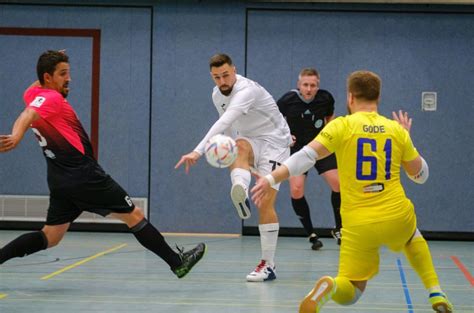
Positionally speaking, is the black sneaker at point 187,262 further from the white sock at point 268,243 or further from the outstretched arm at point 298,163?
the outstretched arm at point 298,163

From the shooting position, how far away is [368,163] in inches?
170

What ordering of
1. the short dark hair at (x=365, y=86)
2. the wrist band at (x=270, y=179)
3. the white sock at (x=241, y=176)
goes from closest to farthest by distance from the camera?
1. the wrist band at (x=270, y=179)
2. the short dark hair at (x=365, y=86)
3. the white sock at (x=241, y=176)

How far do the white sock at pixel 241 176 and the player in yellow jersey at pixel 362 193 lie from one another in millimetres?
2068

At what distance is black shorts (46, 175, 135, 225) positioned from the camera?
5.99 meters

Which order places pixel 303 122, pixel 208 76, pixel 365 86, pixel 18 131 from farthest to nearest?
pixel 208 76 < pixel 303 122 < pixel 18 131 < pixel 365 86

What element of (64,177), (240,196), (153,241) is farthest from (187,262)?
(64,177)

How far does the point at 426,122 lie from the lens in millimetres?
11508

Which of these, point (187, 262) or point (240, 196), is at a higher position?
point (240, 196)

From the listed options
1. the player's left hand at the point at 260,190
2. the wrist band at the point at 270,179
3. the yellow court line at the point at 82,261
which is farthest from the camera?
the yellow court line at the point at 82,261

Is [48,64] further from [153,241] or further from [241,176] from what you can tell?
[241,176]

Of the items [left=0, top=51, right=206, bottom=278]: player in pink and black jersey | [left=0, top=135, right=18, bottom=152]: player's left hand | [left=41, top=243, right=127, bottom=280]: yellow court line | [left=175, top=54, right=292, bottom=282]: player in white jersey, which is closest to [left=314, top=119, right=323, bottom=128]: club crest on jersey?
[left=175, top=54, right=292, bottom=282]: player in white jersey

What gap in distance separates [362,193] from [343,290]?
21.8 inches

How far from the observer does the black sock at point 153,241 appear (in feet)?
20.0

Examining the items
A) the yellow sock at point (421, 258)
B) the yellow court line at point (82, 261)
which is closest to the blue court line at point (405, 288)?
the yellow sock at point (421, 258)
